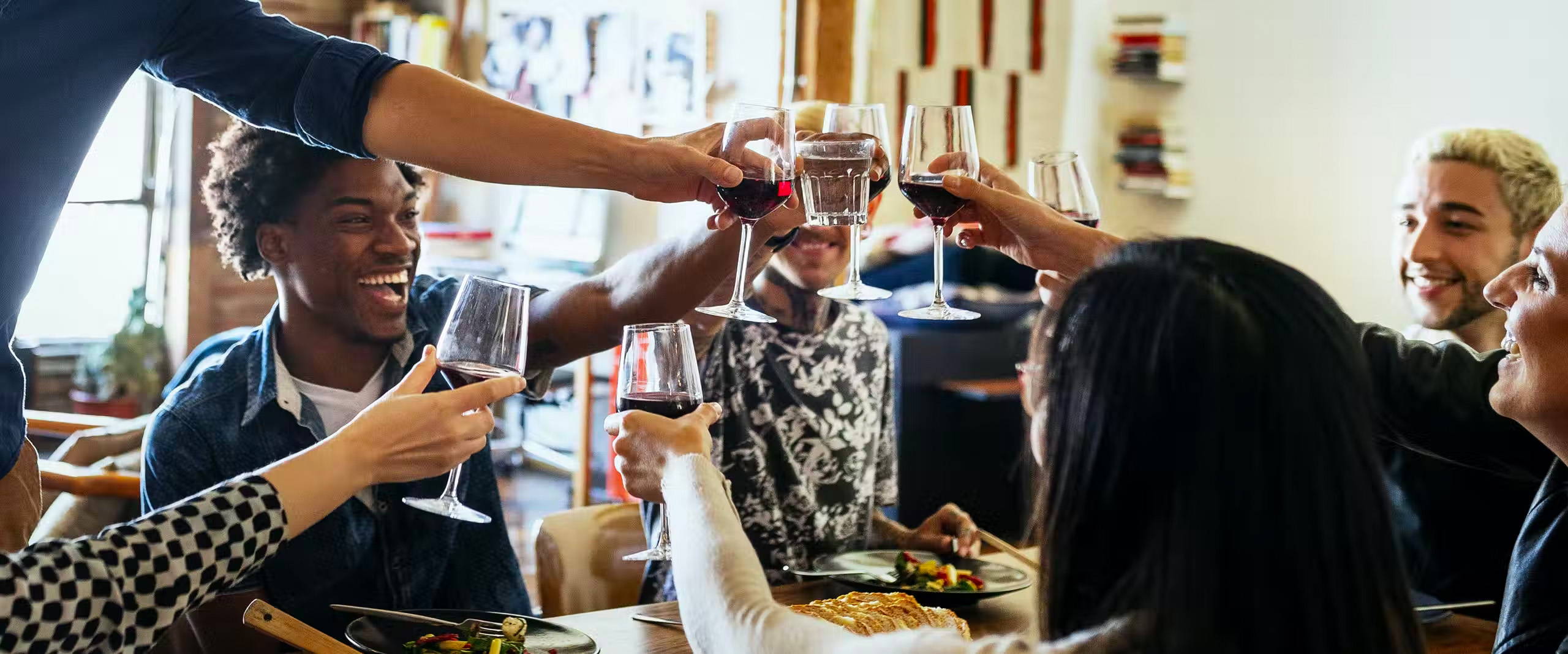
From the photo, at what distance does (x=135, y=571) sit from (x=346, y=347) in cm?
95

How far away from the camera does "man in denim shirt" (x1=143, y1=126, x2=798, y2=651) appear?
191cm

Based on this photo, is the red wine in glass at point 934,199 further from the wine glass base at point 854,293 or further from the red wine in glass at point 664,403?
the red wine in glass at point 664,403

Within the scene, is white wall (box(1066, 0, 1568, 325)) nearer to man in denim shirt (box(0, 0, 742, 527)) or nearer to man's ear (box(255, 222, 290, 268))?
man in denim shirt (box(0, 0, 742, 527))

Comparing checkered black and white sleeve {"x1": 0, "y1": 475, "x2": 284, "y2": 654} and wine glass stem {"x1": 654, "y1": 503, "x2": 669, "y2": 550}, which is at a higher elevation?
checkered black and white sleeve {"x1": 0, "y1": 475, "x2": 284, "y2": 654}

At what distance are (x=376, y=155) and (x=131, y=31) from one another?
30 centimetres

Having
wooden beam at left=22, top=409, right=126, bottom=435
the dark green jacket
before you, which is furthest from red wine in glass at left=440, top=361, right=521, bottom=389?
wooden beam at left=22, top=409, right=126, bottom=435

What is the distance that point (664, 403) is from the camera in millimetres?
1437

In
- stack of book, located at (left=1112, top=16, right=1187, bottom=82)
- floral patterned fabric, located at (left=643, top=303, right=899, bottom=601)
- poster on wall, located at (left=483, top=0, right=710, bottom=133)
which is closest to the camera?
floral patterned fabric, located at (left=643, top=303, right=899, bottom=601)

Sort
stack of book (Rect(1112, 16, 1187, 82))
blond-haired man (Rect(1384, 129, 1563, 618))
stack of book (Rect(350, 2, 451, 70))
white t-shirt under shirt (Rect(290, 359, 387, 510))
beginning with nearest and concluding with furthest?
white t-shirt under shirt (Rect(290, 359, 387, 510)), blond-haired man (Rect(1384, 129, 1563, 618)), stack of book (Rect(1112, 16, 1187, 82)), stack of book (Rect(350, 2, 451, 70))

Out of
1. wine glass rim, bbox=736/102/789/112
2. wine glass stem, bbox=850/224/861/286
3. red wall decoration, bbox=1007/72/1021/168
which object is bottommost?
wine glass stem, bbox=850/224/861/286

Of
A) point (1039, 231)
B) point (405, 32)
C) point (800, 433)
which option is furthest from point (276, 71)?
point (405, 32)

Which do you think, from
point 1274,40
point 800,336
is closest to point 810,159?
point 800,336

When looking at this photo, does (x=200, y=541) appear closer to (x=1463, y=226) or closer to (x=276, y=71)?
(x=276, y=71)

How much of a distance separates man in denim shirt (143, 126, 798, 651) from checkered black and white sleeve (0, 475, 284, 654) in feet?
2.26
